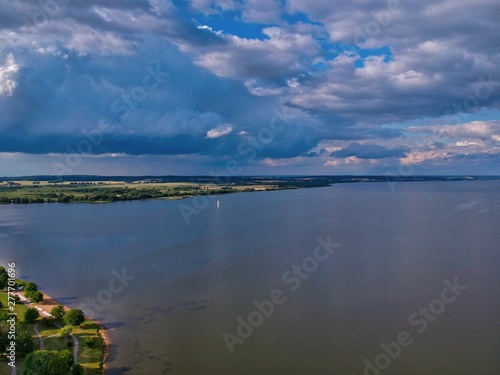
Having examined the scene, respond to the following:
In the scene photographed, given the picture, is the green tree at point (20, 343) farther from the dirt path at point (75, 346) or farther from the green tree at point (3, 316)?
the dirt path at point (75, 346)

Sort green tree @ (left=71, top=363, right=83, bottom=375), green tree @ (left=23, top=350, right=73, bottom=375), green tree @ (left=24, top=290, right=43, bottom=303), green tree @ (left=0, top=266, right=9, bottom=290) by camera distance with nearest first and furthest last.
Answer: green tree @ (left=23, top=350, right=73, bottom=375), green tree @ (left=71, top=363, right=83, bottom=375), green tree @ (left=24, top=290, right=43, bottom=303), green tree @ (left=0, top=266, right=9, bottom=290)

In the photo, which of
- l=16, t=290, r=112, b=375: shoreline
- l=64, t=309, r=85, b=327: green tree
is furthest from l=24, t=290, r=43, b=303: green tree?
l=64, t=309, r=85, b=327: green tree

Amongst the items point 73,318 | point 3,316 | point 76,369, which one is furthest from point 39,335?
point 76,369

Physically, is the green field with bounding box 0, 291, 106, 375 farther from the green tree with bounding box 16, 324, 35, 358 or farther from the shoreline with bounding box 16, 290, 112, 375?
the green tree with bounding box 16, 324, 35, 358

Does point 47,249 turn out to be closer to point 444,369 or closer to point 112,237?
point 112,237

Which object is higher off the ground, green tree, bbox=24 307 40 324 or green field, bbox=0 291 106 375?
green tree, bbox=24 307 40 324

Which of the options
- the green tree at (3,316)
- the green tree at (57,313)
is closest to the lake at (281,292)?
the green tree at (57,313)

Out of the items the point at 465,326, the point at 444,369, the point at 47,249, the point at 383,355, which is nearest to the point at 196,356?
the point at 383,355

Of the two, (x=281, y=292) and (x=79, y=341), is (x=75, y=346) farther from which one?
(x=281, y=292)
